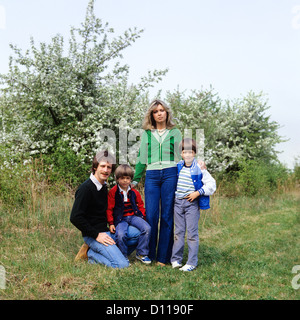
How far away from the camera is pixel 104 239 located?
15.0ft

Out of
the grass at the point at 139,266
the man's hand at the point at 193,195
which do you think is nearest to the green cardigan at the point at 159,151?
the man's hand at the point at 193,195

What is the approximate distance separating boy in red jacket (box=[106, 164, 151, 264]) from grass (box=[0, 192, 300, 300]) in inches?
10.7

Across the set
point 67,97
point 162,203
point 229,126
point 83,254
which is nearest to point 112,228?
point 83,254

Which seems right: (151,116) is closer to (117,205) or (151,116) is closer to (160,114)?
(160,114)

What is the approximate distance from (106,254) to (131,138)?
581 cm

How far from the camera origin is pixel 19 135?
9.77 m

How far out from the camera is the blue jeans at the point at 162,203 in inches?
188

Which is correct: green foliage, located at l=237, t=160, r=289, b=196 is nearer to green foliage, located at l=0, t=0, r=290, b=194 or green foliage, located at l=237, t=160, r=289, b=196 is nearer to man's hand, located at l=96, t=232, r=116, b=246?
green foliage, located at l=0, t=0, r=290, b=194

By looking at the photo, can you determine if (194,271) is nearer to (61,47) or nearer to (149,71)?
(149,71)

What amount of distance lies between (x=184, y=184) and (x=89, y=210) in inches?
50.4

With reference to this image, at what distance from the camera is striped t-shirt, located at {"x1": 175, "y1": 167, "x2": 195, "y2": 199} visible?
4680 mm

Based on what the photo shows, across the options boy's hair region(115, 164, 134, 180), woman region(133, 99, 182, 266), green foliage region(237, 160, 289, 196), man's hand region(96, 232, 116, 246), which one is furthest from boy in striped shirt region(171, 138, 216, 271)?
green foliage region(237, 160, 289, 196)

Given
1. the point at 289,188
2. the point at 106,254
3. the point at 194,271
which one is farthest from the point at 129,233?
the point at 289,188

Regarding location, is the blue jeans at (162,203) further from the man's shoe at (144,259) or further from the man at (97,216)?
the man at (97,216)
